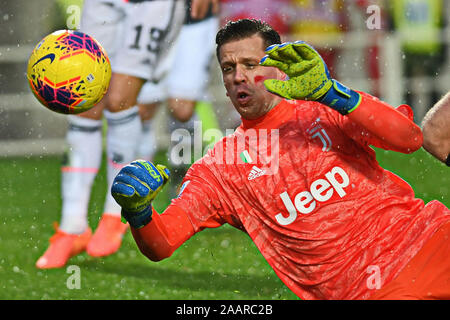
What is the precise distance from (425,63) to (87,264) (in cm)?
878

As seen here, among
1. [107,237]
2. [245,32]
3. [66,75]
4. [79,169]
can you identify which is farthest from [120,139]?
[245,32]

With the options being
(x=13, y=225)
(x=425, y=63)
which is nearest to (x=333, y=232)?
(x=13, y=225)

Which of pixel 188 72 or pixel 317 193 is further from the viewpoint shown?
pixel 188 72

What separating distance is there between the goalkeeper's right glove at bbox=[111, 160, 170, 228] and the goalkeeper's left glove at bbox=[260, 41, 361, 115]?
22.3 inches

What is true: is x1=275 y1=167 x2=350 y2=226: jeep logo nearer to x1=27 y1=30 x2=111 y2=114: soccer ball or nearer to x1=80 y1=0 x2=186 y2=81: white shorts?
x1=27 y1=30 x2=111 y2=114: soccer ball

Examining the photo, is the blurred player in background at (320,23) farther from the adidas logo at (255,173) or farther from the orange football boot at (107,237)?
the adidas logo at (255,173)

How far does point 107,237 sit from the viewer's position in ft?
20.6

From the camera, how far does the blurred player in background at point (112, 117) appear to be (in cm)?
615

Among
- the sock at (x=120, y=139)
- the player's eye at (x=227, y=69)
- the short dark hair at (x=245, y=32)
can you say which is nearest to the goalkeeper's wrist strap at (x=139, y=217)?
the player's eye at (x=227, y=69)

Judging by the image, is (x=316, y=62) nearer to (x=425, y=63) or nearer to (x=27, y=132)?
(x=425, y=63)

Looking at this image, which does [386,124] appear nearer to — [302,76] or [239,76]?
[302,76]

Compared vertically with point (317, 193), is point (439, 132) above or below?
above

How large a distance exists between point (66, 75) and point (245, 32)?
0.91 metres

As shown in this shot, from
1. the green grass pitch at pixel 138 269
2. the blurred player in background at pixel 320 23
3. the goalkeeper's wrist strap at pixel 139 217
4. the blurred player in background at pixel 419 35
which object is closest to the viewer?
the goalkeeper's wrist strap at pixel 139 217
